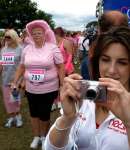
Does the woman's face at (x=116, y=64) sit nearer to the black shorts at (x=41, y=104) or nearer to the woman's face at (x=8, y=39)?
the black shorts at (x=41, y=104)

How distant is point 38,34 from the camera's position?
5395 mm

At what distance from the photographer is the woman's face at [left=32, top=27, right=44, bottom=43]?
5.35 meters

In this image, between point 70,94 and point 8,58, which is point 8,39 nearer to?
point 8,58

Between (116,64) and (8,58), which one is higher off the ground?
(116,64)

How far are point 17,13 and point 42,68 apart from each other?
67946mm

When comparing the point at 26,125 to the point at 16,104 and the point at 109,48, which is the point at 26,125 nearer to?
the point at 16,104

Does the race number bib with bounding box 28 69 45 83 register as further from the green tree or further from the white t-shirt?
the green tree

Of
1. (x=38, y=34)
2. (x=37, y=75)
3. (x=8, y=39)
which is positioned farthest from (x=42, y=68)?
(x=8, y=39)

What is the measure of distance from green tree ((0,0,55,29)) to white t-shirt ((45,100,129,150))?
225 ft

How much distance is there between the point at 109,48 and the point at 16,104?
188 inches

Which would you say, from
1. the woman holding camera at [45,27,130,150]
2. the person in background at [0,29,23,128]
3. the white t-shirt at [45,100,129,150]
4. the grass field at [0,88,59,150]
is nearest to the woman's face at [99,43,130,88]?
the woman holding camera at [45,27,130,150]

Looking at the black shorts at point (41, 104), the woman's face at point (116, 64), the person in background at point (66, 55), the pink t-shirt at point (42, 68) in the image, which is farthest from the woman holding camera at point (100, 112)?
the person in background at point (66, 55)

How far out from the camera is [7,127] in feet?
23.2

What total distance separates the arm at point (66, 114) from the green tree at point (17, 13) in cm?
6869
